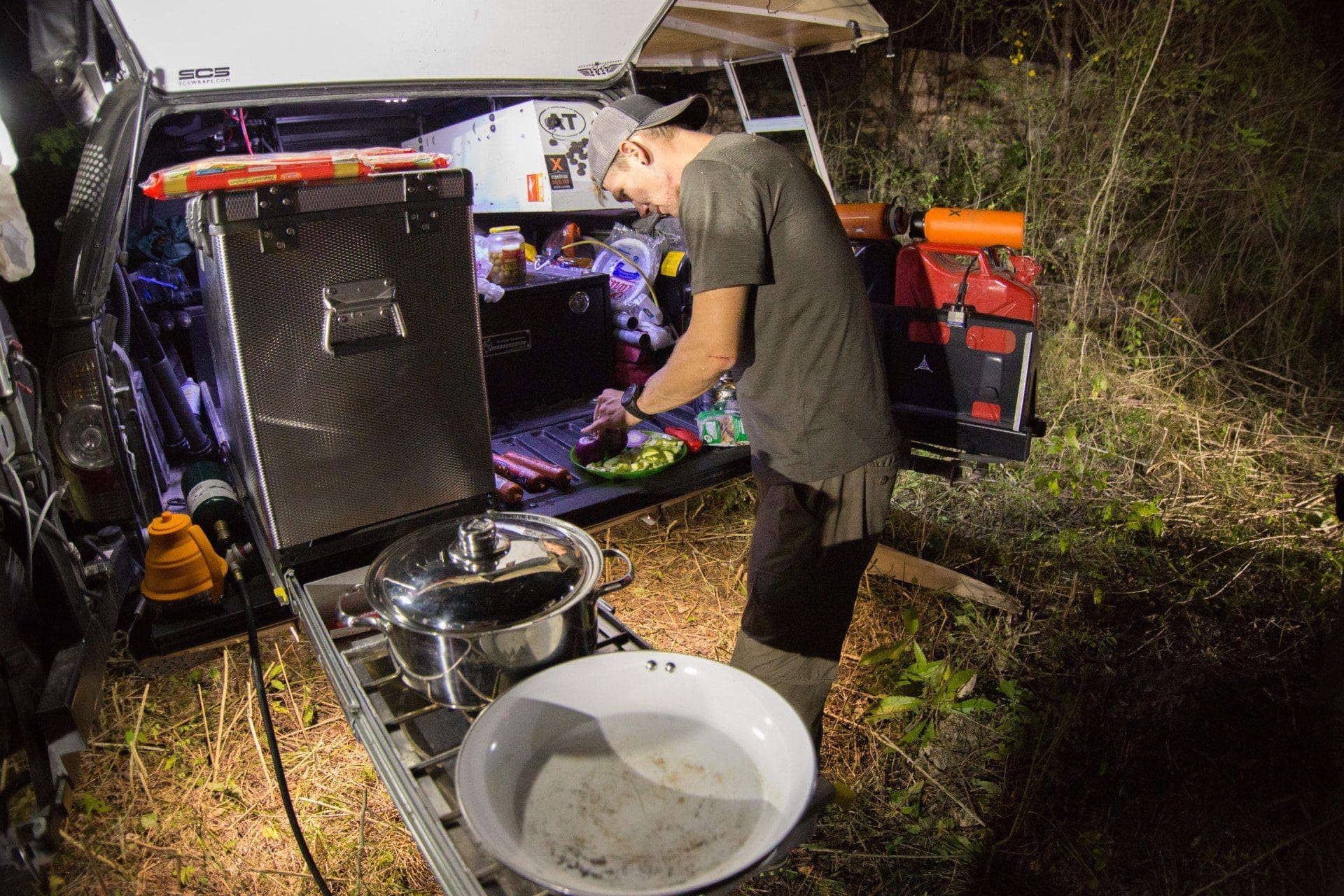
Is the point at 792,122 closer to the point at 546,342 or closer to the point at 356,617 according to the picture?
the point at 546,342

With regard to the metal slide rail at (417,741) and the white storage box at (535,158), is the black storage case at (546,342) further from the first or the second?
the metal slide rail at (417,741)

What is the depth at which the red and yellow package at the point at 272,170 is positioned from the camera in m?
1.90

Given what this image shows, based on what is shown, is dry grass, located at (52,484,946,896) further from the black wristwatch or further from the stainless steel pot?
the stainless steel pot

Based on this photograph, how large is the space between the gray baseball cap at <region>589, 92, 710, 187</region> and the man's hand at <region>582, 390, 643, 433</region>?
→ 740 millimetres

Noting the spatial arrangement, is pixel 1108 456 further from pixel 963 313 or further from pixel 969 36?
pixel 969 36

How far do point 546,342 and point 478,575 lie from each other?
2.77 metres

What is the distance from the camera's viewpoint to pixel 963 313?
10.1 ft

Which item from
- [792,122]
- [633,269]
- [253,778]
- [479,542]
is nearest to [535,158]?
[633,269]

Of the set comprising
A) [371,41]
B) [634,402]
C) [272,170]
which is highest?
[371,41]

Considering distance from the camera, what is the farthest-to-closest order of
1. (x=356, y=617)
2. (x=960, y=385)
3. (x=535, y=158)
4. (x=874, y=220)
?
(x=535, y=158), (x=874, y=220), (x=960, y=385), (x=356, y=617)

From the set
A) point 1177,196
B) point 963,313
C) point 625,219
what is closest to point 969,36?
point 1177,196

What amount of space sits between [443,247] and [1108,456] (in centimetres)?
402

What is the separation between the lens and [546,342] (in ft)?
13.6

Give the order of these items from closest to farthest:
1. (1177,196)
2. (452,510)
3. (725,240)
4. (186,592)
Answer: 1. (725,240)
2. (186,592)
3. (452,510)
4. (1177,196)
